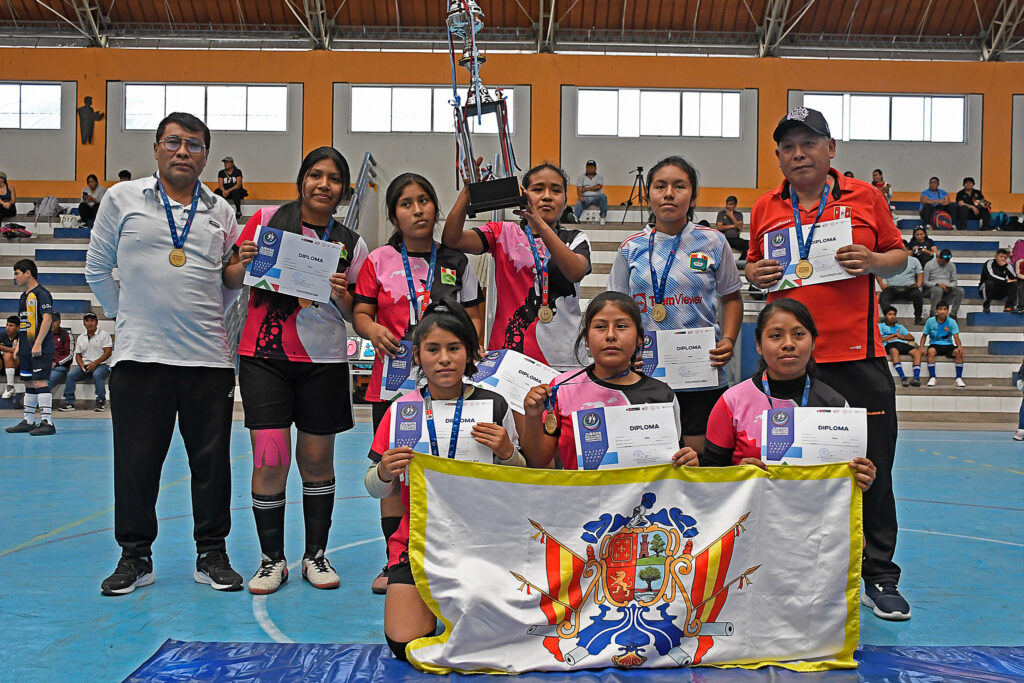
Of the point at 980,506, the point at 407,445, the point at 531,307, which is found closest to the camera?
the point at 407,445

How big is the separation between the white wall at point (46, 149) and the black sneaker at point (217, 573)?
1933cm

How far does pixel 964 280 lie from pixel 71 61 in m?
20.3

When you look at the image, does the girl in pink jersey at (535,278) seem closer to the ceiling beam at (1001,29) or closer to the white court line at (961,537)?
the white court line at (961,537)

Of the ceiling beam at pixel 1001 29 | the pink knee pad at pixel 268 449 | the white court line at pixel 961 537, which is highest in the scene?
the ceiling beam at pixel 1001 29

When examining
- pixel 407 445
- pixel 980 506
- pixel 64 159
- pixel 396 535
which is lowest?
pixel 980 506

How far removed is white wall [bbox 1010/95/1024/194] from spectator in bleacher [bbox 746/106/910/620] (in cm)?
2002

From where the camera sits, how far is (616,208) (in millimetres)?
19516

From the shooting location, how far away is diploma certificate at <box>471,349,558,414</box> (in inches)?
113

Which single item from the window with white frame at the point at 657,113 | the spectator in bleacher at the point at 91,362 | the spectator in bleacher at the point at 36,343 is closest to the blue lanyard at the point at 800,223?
the spectator in bleacher at the point at 36,343

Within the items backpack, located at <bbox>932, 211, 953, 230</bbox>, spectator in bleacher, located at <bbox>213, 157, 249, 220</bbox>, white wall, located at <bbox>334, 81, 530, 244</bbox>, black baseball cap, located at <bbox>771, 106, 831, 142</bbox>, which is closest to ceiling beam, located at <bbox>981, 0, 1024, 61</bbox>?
backpack, located at <bbox>932, 211, 953, 230</bbox>

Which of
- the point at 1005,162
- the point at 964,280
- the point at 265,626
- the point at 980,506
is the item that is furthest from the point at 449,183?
the point at 265,626

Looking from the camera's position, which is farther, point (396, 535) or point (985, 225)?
point (985, 225)

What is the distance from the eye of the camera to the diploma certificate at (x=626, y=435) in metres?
2.71

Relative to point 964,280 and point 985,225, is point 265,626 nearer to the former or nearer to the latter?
point 964,280
